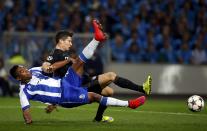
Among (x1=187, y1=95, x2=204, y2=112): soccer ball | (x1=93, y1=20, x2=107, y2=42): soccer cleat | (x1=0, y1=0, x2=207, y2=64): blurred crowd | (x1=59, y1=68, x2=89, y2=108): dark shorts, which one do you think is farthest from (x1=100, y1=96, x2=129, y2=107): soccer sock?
(x1=0, y1=0, x2=207, y2=64): blurred crowd

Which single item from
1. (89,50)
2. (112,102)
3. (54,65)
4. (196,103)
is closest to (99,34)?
(89,50)

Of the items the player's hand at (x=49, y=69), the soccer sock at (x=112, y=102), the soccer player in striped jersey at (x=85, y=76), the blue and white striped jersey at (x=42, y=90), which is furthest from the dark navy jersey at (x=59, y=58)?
the soccer sock at (x=112, y=102)

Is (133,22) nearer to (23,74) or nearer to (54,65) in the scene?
(54,65)

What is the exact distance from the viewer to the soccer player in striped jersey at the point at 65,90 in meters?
11.3

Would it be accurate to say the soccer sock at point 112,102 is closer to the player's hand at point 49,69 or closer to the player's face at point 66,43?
the player's hand at point 49,69

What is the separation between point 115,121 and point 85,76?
108 centimetres

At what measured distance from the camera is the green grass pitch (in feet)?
36.1

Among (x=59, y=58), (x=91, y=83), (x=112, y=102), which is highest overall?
(x=59, y=58)

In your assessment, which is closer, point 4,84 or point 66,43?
point 66,43

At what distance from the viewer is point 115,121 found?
12227mm

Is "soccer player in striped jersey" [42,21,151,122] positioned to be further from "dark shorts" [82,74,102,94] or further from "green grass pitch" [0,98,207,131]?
"green grass pitch" [0,98,207,131]

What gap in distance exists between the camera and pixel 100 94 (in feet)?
39.3

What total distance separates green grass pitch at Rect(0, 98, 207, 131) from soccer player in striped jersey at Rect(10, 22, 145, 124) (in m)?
0.40

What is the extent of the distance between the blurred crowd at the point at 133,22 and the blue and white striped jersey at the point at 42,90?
1041 centimetres
